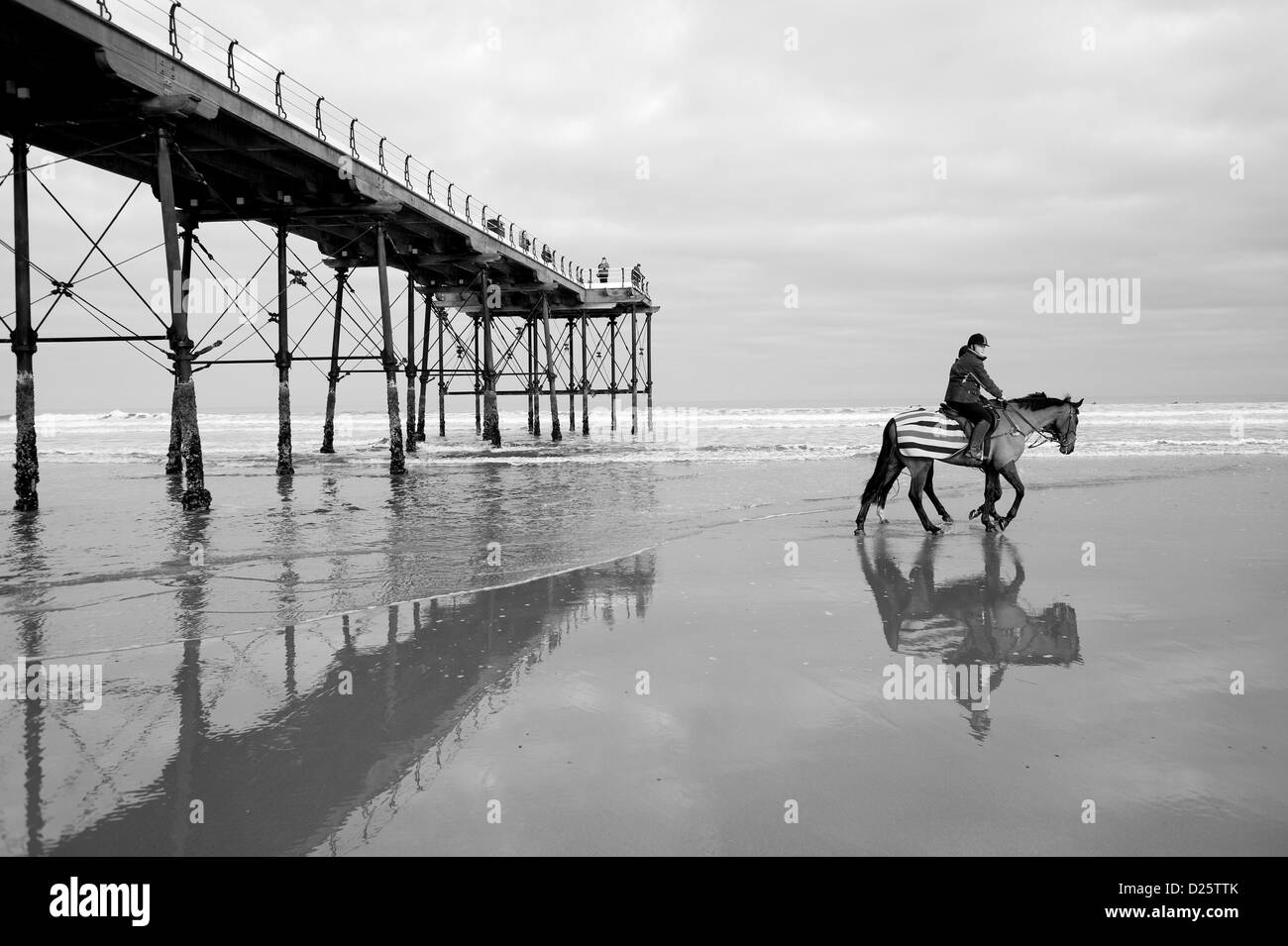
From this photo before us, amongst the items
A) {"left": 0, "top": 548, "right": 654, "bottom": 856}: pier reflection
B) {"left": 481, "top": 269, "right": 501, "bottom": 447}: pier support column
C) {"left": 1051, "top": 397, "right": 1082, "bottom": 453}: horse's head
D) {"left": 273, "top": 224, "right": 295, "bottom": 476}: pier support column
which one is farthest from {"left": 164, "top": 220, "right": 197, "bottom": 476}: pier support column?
{"left": 1051, "top": 397, "right": 1082, "bottom": 453}: horse's head

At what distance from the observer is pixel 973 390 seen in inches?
477

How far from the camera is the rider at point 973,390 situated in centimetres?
1195

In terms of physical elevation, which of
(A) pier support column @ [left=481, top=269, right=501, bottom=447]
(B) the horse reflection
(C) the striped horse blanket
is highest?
(A) pier support column @ [left=481, top=269, right=501, bottom=447]

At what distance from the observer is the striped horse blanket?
12.1m

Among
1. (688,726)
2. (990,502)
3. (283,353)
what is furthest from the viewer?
(283,353)

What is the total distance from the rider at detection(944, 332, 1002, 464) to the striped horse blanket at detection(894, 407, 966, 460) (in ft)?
0.66

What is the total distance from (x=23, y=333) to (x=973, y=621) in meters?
15.9

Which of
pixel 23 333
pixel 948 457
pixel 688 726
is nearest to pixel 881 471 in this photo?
pixel 948 457

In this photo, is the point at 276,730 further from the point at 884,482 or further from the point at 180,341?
the point at 180,341

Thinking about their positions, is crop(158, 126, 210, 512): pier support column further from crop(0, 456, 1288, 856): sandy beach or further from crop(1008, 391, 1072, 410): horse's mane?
crop(1008, 391, 1072, 410): horse's mane

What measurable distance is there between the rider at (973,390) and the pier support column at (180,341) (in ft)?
40.0

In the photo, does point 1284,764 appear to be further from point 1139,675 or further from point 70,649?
point 70,649
